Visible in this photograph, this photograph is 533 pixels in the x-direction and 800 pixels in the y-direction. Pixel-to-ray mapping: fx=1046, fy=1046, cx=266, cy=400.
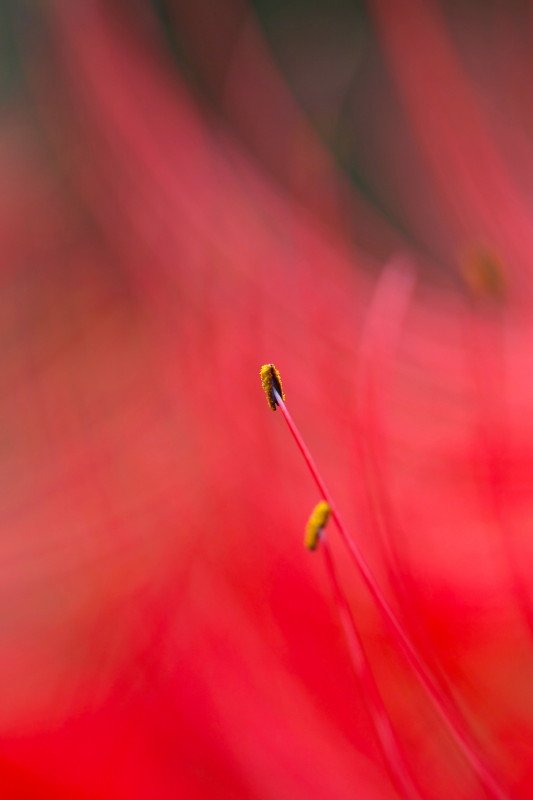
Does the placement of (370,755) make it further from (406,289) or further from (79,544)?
(406,289)

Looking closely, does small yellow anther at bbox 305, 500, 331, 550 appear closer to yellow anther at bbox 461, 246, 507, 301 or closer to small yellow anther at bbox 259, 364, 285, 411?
small yellow anther at bbox 259, 364, 285, 411

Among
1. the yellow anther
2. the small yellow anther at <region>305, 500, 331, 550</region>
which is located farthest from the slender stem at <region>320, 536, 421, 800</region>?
the yellow anther

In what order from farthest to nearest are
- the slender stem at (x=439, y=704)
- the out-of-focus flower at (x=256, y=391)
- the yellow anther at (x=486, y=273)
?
the yellow anther at (x=486, y=273) → the out-of-focus flower at (x=256, y=391) → the slender stem at (x=439, y=704)

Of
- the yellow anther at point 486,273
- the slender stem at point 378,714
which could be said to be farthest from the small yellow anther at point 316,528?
the yellow anther at point 486,273

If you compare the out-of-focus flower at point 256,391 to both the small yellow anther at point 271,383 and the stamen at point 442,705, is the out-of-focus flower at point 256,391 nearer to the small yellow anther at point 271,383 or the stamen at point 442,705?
the stamen at point 442,705

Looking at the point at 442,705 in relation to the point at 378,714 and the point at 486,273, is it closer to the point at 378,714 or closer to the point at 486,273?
the point at 378,714
